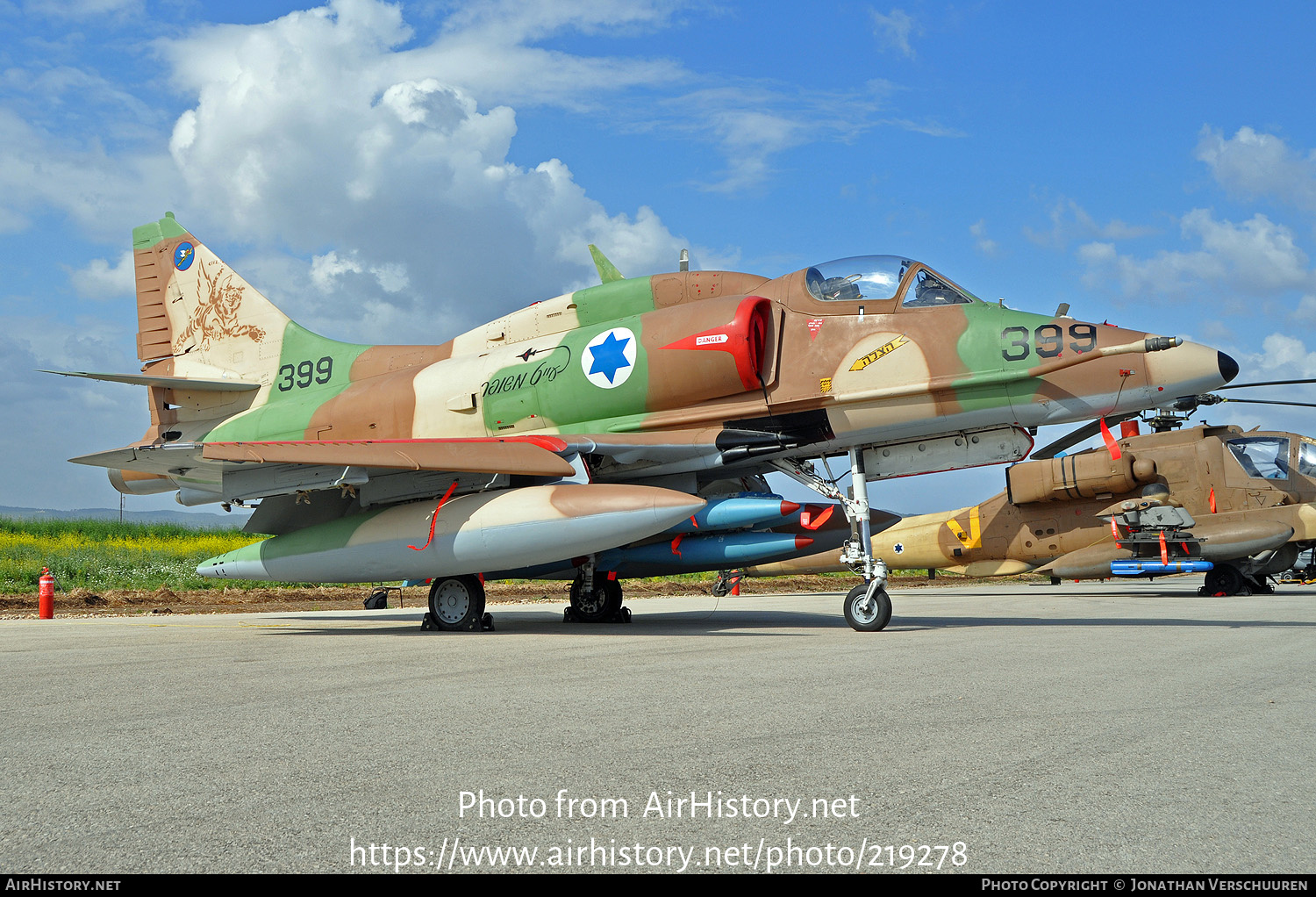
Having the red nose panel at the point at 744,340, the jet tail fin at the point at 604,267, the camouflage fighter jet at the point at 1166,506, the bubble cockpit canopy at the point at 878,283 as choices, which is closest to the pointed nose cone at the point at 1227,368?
the bubble cockpit canopy at the point at 878,283

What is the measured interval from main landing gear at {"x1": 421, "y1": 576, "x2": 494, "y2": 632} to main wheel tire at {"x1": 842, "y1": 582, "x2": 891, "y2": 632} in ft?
14.2

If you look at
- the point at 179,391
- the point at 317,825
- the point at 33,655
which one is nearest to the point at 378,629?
the point at 33,655

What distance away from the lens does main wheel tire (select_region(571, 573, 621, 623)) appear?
13047mm

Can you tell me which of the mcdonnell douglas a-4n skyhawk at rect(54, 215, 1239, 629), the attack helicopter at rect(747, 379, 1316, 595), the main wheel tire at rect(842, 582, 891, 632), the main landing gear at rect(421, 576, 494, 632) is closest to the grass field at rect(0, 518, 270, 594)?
the mcdonnell douglas a-4n skyhawk at rect(54, 215, 1239, 629)

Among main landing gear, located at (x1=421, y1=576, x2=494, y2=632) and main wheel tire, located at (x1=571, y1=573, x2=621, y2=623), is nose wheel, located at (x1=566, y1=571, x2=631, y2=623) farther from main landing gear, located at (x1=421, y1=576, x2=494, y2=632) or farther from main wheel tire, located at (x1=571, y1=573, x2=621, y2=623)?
main landing gear, located at (x1=421, y1=576, x2=494, y2=632)

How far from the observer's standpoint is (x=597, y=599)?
43.1 ft

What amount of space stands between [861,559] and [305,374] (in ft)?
29.1

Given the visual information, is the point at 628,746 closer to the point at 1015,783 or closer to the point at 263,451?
the point at 1015,783

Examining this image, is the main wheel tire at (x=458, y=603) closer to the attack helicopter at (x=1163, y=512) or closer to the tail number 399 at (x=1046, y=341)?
the tail number 399 at (x=1046, y=341)

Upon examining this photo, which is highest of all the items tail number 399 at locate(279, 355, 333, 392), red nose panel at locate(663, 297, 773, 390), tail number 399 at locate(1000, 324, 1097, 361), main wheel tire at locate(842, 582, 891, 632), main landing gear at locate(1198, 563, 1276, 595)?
tail number 399 at locate(279, 355, 333, 392)

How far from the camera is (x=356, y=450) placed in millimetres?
10266

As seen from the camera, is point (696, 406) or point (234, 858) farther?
point (696, 406)

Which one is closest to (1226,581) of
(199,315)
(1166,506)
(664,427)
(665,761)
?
(1166,506)

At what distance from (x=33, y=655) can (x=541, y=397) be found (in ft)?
19.1
